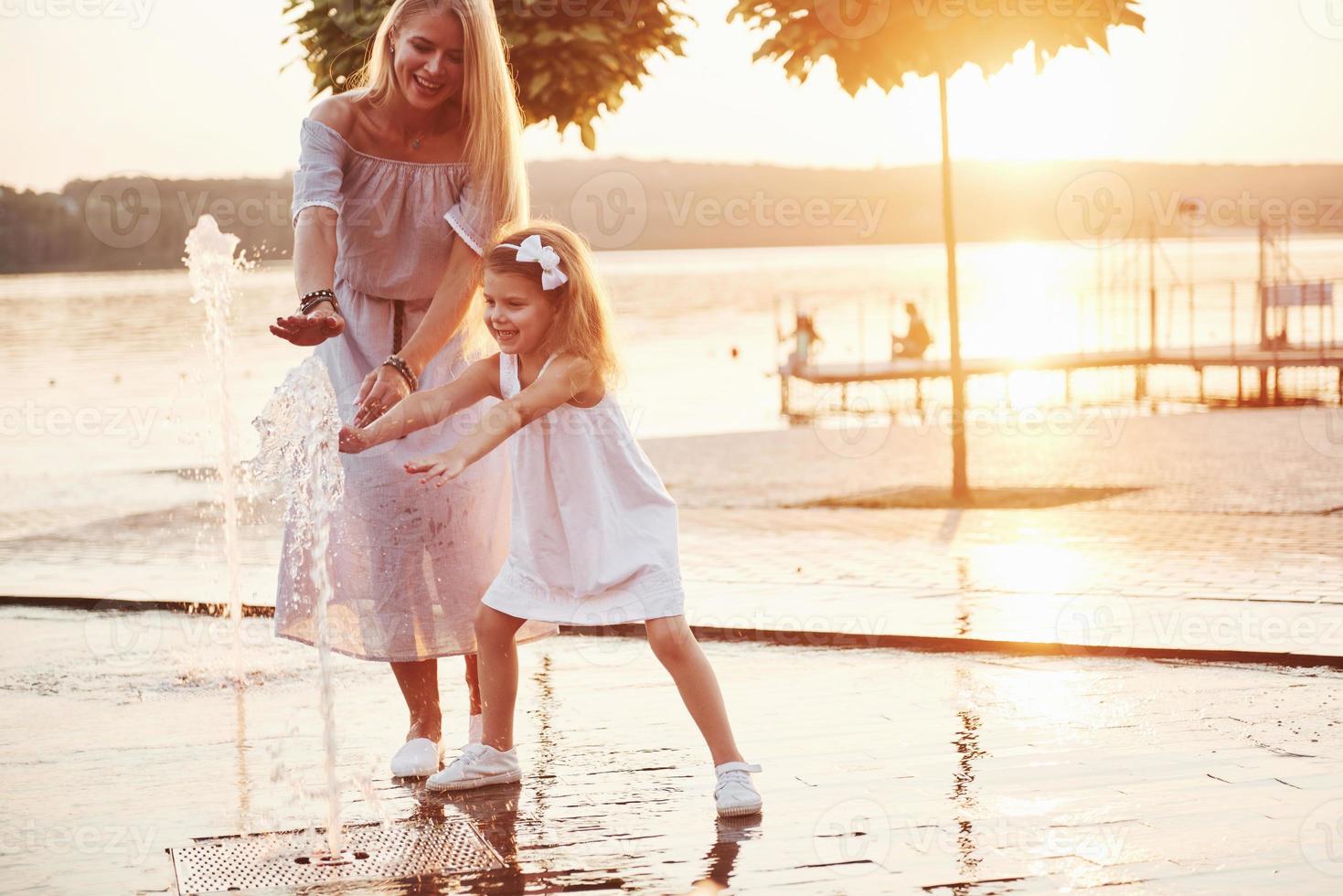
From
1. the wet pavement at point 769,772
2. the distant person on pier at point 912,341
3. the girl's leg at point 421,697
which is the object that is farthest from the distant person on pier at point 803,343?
the girl's leg at point 421,697

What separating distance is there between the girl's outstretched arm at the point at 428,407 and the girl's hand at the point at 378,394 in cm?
6

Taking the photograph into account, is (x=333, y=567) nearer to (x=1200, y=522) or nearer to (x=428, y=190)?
(x=428, y=190)

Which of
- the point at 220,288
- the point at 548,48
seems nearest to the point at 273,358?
the point at 548,48

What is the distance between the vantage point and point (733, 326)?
190 ft

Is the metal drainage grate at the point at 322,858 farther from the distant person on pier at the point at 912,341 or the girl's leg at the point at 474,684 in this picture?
the distant person on pier at the point at 912,341

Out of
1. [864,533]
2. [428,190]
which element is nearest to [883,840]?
[428,190]

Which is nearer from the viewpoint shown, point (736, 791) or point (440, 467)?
point (440, 467)

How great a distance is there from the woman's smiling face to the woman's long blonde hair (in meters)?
0.02

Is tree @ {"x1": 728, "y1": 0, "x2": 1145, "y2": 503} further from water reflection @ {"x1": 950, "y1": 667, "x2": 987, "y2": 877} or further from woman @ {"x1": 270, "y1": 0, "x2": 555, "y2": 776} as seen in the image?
woman @ {"x1": 270, "y1": 0, "x2": 555, "y2": 776}

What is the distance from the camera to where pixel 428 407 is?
4852 millimetres

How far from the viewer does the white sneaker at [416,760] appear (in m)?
5.19

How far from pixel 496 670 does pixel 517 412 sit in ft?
2.63

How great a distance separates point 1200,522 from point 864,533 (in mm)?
2031

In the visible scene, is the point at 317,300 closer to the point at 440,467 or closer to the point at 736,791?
the point at 440,467
